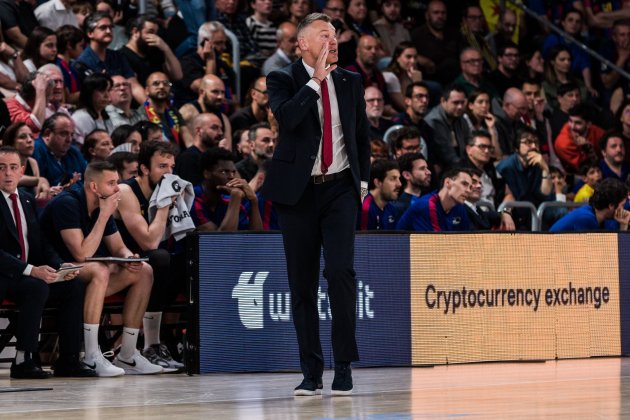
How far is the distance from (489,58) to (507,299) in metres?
9.25

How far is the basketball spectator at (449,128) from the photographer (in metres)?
16.8

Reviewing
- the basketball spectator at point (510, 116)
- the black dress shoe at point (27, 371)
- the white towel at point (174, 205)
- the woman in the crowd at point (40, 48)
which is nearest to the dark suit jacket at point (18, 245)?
the black dress shoe at point (27, 371)

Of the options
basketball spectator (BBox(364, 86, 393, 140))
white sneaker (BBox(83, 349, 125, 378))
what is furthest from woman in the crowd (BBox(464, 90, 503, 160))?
white sneaker (BBox(83, 349, 125, 378))

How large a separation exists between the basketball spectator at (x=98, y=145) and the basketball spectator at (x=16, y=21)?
2.79 metres

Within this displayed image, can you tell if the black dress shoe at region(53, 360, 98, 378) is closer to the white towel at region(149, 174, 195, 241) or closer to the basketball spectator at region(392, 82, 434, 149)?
Answer: the white towel at region(149, 174, 195, 241)

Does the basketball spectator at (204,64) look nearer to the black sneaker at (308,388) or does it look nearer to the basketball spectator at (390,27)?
the basketball spectator at (390,27)

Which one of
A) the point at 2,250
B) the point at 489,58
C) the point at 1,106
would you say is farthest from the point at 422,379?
the point at 489,58

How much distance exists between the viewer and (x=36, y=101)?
530 inches

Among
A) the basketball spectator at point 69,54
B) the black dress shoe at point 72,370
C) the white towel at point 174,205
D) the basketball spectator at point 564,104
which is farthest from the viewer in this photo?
the basketball spectator at point 564,104

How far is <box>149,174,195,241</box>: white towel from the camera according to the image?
11578mm

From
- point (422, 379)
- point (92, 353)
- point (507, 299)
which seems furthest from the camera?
point (507, 299)

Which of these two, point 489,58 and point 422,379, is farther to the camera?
point 489,58

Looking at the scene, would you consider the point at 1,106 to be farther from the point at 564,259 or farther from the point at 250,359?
the point at 564,259

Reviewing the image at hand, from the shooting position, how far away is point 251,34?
18203 mm
